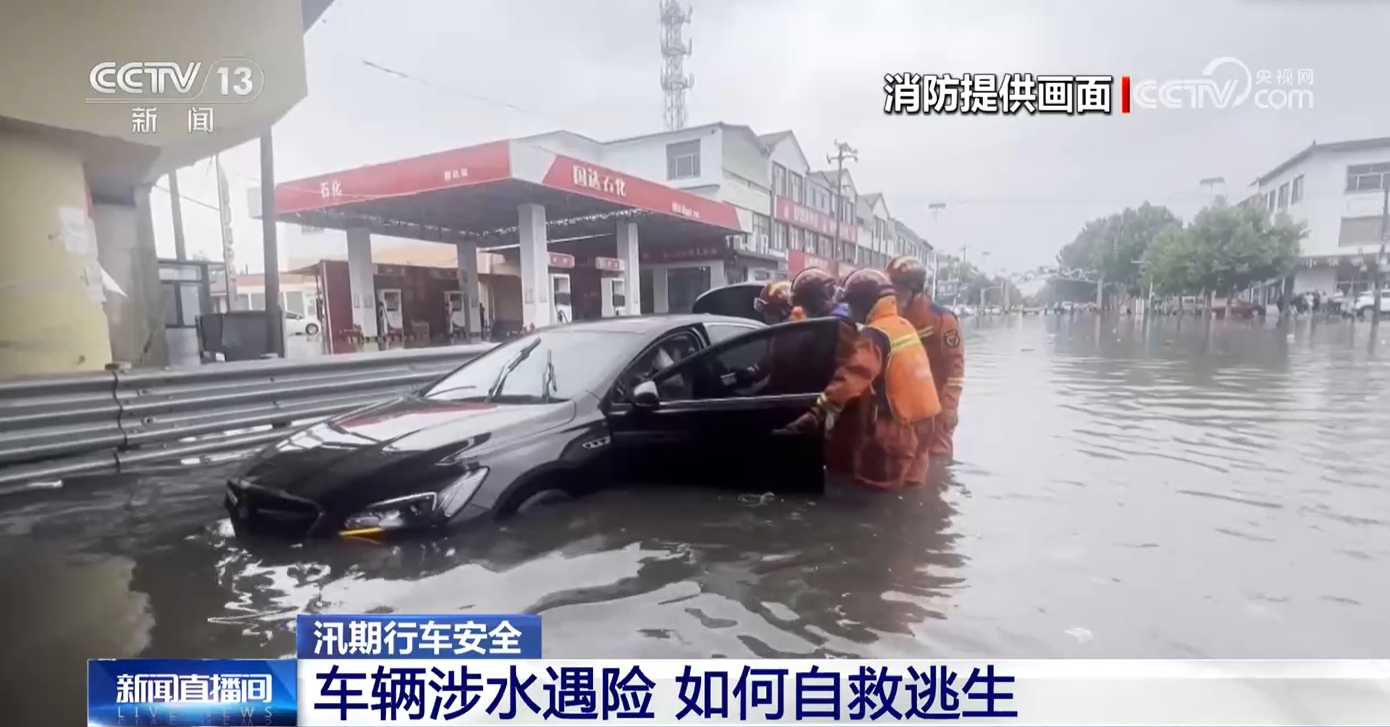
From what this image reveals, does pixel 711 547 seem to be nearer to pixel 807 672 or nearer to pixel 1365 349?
pixel 807 672

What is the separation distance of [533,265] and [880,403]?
1.80m

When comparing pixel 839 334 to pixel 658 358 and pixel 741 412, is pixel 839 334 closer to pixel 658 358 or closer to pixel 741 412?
pixel 741 412

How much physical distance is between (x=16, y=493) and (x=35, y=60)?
1855 millimetres

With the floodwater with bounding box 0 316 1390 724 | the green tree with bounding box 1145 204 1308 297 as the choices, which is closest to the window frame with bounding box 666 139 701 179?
the floodwater with bounding box 0 316 1390 724

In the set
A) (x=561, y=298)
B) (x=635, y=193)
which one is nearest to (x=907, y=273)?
(x=635, y=193)

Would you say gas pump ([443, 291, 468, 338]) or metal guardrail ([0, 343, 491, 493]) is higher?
gas pump ([443, 291, 468, 338])

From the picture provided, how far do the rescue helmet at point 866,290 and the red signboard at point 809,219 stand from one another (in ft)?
0.54

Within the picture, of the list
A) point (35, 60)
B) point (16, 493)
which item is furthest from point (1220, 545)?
point (16, 493)

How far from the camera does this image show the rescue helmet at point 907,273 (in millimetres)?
2646

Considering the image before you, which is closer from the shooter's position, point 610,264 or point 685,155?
point 685,155

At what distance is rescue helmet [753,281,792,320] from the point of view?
3023 millimetres

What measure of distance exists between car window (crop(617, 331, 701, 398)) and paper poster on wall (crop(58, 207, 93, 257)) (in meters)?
2.80

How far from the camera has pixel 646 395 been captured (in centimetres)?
247

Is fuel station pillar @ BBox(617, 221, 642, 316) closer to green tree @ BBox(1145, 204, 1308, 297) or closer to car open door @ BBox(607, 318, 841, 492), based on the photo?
car open door @ BBox(607, 318, 841, 492)
